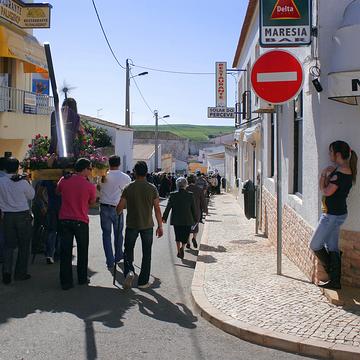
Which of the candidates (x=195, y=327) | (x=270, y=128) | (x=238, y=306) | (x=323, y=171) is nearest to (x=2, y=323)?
(x=195, y=327)

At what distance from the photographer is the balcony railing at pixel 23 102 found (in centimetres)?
1830

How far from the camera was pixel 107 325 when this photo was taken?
5.70 m

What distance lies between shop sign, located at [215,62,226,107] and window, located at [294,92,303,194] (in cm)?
1620

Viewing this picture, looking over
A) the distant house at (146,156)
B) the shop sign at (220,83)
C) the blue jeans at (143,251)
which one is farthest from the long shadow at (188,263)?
the distant house at (146,156)

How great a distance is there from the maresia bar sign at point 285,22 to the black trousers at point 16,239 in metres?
4.19

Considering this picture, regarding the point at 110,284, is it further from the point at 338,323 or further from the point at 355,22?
the point at 355,22

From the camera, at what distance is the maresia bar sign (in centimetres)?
702

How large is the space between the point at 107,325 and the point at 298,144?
4.78 metres

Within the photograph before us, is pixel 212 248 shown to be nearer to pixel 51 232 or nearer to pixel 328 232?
pixel 51 232

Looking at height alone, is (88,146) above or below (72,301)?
above

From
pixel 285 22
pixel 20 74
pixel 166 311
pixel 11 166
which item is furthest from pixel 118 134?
pixel 166 311

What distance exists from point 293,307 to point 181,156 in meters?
86.2

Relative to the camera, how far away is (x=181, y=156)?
9206 centimetres

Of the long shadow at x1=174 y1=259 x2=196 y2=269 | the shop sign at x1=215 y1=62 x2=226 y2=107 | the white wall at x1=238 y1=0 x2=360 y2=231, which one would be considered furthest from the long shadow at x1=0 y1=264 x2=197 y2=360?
the shop sign at x1=215 y1=62 x2=226 y2=107
